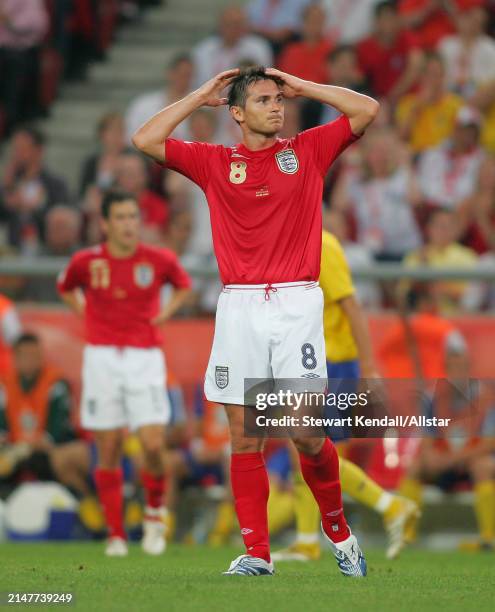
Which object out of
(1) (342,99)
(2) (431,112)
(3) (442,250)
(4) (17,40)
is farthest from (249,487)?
(4) (17,40)

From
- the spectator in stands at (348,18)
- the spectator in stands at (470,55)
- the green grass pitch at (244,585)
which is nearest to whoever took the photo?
the green grass pitch at (244,585)

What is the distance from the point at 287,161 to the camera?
24.3 ft

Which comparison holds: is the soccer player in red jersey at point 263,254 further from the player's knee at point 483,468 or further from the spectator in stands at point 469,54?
the spectator in stands at point 469,54

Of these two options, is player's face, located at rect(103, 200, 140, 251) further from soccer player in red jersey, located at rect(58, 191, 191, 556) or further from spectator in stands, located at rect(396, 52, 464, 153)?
spectator in stands, located at rect(396, 52, 464, 153)

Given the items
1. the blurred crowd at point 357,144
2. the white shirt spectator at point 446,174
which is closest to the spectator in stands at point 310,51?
the blurred crowd at point 357,144

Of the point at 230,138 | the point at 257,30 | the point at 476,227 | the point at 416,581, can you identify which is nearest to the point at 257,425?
the point at 416,581

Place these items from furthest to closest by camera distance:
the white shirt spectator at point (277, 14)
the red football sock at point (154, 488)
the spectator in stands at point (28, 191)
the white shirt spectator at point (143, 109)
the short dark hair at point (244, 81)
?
the white shirt spectator at point (277, 14) < the white shirt spectator at point (143, 109) < the spectator in stands at point (28, 191) < the red football sock at point (154, 488) < the short dark hair at point (244, 81)

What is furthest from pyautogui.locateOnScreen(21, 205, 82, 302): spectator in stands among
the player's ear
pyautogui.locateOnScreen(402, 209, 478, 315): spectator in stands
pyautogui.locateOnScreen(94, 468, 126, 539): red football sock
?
the player's ear

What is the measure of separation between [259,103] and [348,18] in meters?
9.41

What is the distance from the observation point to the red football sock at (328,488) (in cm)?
731

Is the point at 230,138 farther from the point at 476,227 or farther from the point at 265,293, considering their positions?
the point at 265,293

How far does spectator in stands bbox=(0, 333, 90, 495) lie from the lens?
39.4 ft

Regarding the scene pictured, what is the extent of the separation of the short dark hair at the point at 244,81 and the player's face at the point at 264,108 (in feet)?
0.07

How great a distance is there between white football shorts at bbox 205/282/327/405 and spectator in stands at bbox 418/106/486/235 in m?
7.06
